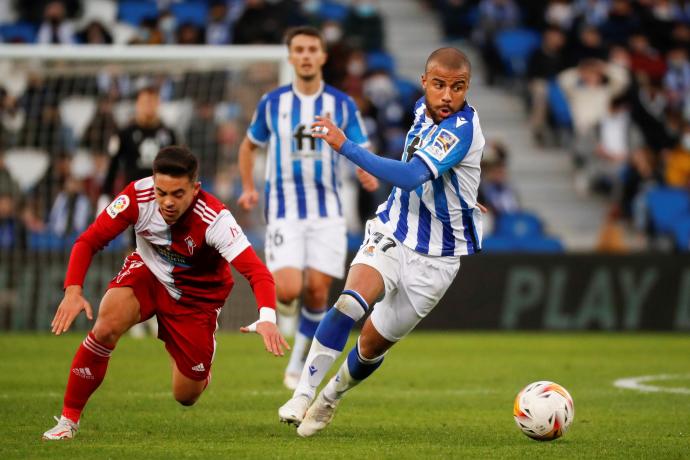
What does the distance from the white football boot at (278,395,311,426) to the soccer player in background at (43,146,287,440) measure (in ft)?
2.29

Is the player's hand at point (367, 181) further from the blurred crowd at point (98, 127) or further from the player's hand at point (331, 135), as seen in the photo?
the blurred crowd at point (98, 127)

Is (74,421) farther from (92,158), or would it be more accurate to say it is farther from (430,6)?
(430,6)

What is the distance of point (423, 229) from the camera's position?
7168mm

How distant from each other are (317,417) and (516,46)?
53.5 feet

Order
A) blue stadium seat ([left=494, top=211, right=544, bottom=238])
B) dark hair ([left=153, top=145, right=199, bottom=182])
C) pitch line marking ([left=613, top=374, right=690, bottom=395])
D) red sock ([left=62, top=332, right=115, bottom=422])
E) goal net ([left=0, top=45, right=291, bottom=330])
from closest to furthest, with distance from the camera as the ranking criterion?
dark hair ([left=153, top=145, right=199, bottom=182]), red sock ([left=62, top=332, right=115, bottom=422]), pitch line marking ([left=613, top=374, right=690, bottom=395]), goal net ([left=0, top=45, right=291, bottom=330]), blue stadium seat ([left=494, top=211, right=544, bottom=238])

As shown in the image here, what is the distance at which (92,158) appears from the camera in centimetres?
1600

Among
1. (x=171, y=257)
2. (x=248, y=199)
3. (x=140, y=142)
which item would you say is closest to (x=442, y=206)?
(x=171, y=257)

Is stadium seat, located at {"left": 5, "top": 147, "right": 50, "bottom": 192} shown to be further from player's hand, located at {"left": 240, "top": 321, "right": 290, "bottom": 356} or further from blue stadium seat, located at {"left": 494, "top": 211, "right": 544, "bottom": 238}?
player's hand, located at {"left": 240, "top": 321, "right": 290, "bottom": 356}

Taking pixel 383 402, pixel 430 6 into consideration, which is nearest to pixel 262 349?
pixel 383 402

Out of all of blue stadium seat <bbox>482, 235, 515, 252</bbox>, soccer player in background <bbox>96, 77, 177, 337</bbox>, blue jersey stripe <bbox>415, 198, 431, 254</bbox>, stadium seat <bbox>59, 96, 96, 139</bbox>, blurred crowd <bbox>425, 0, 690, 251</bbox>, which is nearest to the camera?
blue jersey stripe <bbox>415, 198, 431, 254</bbox>

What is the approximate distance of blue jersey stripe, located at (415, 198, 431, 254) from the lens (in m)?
7.14

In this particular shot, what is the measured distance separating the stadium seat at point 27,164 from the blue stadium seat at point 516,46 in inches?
382

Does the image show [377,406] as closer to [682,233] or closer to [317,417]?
[317,417]

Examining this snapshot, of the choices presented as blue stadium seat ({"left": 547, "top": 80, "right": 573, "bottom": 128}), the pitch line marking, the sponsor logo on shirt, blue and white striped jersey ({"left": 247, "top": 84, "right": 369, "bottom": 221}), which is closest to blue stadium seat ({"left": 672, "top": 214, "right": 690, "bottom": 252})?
blue stadium seat ({"left": 547, "top": 80, "right": 573, "bottom": 128})
